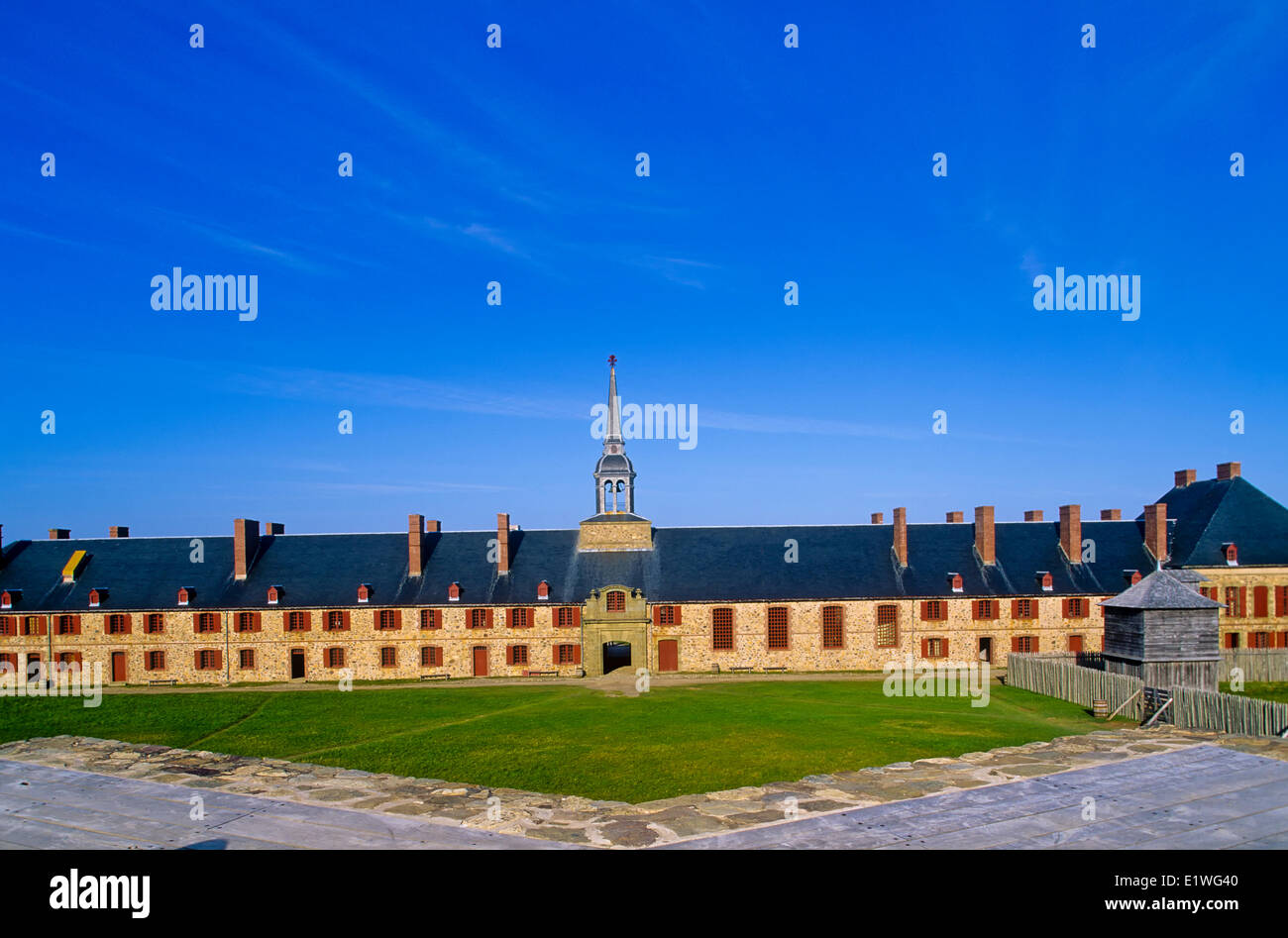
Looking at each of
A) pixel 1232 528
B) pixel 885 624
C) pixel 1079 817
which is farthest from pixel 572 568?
A: pixel 1232 528

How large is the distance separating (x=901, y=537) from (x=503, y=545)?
2315 cm

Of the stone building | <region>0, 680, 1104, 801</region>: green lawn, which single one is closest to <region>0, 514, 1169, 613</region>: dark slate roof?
the stone building

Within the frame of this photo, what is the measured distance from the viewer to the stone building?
150 feet

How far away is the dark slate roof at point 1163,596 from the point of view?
31.3 meters

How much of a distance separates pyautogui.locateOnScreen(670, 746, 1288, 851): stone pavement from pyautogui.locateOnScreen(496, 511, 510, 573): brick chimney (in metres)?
33.2

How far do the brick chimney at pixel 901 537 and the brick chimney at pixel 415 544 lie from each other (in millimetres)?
27684

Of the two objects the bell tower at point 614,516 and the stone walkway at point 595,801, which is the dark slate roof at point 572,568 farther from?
the stone walkway at point 595,801

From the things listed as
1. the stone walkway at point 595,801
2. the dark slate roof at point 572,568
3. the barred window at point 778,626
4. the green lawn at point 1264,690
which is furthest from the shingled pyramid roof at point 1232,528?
the stone walkway at point 595,801

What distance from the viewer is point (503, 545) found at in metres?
47.9
